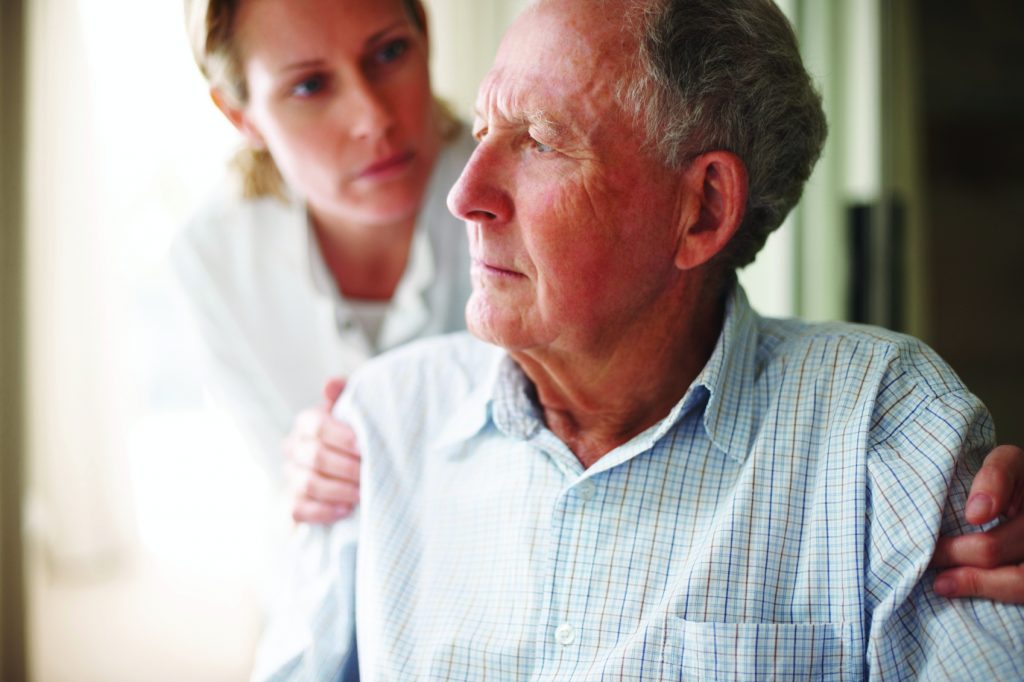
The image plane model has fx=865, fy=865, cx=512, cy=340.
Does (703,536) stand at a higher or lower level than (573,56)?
lower

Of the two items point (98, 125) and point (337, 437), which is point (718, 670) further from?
point (98, 125)

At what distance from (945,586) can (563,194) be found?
682 millimetres

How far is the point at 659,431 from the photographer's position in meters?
1.19

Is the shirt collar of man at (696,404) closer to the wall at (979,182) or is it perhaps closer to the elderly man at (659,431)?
the elderly man at (659,431)

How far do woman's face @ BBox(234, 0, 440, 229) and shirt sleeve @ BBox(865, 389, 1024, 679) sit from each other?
39.7 inches

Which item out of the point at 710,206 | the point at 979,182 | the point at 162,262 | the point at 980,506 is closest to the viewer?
→ the point at 980,506

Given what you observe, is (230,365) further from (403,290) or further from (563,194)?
(563,194)

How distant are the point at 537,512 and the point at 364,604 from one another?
12.1 inches

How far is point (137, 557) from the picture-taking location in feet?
11.7

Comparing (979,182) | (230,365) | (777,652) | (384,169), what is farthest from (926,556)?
(979,182)

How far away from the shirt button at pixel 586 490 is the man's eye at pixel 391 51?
892mm

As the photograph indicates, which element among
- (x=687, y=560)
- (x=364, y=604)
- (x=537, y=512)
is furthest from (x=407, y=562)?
(x=687, y=560)

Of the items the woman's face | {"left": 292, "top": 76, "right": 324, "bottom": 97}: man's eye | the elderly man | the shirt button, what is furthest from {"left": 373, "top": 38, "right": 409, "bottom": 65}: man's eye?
the shirt button

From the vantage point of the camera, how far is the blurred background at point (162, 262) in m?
2.29
